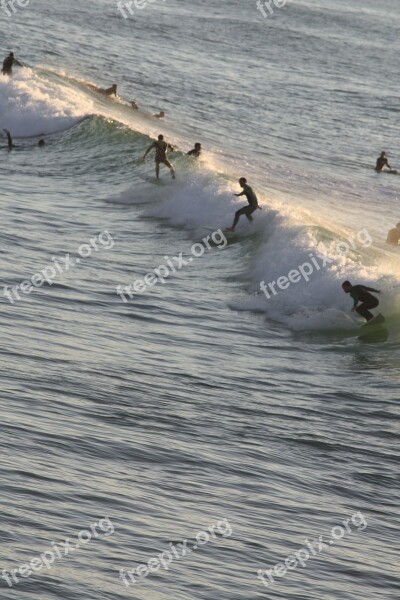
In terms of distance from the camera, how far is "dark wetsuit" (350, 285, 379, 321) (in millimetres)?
25172

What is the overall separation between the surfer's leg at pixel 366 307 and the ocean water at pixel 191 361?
56 centimetres

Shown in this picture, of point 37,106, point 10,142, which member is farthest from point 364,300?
point 37,106

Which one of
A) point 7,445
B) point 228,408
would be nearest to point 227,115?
point 228,408

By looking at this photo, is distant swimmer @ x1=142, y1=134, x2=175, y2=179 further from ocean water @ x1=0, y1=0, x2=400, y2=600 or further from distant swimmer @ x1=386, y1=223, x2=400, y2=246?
distant swimmer @ x1=386, y1=223, x2=400, y2=246

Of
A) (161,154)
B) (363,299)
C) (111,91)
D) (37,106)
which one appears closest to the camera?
(363,299)

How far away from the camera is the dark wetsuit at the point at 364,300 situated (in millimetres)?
25172

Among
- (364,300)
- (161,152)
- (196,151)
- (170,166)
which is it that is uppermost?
(364,300)

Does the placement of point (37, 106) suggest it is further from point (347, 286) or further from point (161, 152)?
point (347, 286)

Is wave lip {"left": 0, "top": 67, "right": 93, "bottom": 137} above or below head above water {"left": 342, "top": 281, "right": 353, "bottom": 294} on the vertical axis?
below

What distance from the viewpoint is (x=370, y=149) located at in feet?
176

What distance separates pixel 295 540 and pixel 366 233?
914 inches

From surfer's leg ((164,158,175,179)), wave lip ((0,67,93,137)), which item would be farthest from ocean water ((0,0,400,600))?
surfer's leg ((164,158,175,179))

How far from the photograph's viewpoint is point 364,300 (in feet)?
83.1

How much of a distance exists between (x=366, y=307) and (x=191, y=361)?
531 centimetres
